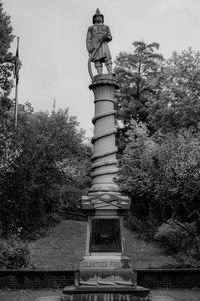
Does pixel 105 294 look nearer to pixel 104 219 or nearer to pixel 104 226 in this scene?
pixel 104 226

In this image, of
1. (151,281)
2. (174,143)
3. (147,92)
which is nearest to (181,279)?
(151,281)

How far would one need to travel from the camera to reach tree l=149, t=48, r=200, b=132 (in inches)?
1204

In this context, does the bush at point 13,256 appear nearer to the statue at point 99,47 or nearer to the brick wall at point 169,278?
the brick wall at point 169,278

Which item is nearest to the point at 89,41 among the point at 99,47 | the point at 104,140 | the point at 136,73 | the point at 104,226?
the point at 99,47

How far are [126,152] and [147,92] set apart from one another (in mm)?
11249

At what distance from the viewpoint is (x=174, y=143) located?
73.2 feet

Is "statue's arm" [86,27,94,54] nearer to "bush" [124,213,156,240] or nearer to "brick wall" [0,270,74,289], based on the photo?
"brick wall" [0,270,74,289]

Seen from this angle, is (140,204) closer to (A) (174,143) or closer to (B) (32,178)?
(B) (32,178)

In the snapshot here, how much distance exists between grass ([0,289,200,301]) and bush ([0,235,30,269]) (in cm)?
282

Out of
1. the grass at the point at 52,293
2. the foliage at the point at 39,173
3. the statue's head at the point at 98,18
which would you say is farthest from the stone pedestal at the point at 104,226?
the foliage at the point at 39,173

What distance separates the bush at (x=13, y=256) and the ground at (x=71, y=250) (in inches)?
105

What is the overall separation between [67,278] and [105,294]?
5.15 metres

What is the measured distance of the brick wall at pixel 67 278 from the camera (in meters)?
17.3

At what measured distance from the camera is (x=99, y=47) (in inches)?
605
